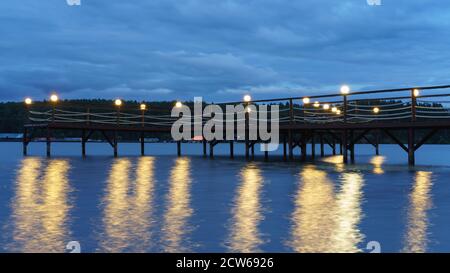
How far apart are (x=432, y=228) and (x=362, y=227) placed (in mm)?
1032

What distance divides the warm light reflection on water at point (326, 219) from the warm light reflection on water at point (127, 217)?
214cm

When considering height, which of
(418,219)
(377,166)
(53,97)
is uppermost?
(53,97)

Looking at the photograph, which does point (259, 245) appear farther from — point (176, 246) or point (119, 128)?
point (119, 128)

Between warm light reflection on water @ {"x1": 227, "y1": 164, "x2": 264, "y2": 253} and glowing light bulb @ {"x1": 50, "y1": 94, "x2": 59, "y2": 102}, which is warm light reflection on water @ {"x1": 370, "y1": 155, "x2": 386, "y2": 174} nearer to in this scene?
warm light reflection on water @ {"x1": 227, "y1": 164, "x2": 264, "y2": 253}

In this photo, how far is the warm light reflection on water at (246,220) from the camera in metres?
7.84

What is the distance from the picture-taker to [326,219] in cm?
980

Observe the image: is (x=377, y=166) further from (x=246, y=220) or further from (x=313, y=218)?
(x=246, y=220)

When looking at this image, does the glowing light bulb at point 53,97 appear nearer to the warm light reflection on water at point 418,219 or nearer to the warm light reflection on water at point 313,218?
the warm light reflection on water at point 313,218

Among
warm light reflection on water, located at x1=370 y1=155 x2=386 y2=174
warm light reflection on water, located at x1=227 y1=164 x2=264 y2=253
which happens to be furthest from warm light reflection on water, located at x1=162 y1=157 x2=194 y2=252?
warm light reflection on water, located at x1=370 y1=155 x2=386 y2=174

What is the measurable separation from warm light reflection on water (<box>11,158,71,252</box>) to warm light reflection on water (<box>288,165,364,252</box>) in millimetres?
3309

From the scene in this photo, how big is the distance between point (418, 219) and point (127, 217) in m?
4.86

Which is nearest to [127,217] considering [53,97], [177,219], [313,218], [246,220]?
[177,219]

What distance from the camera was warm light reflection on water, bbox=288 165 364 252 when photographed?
7.87 meters
